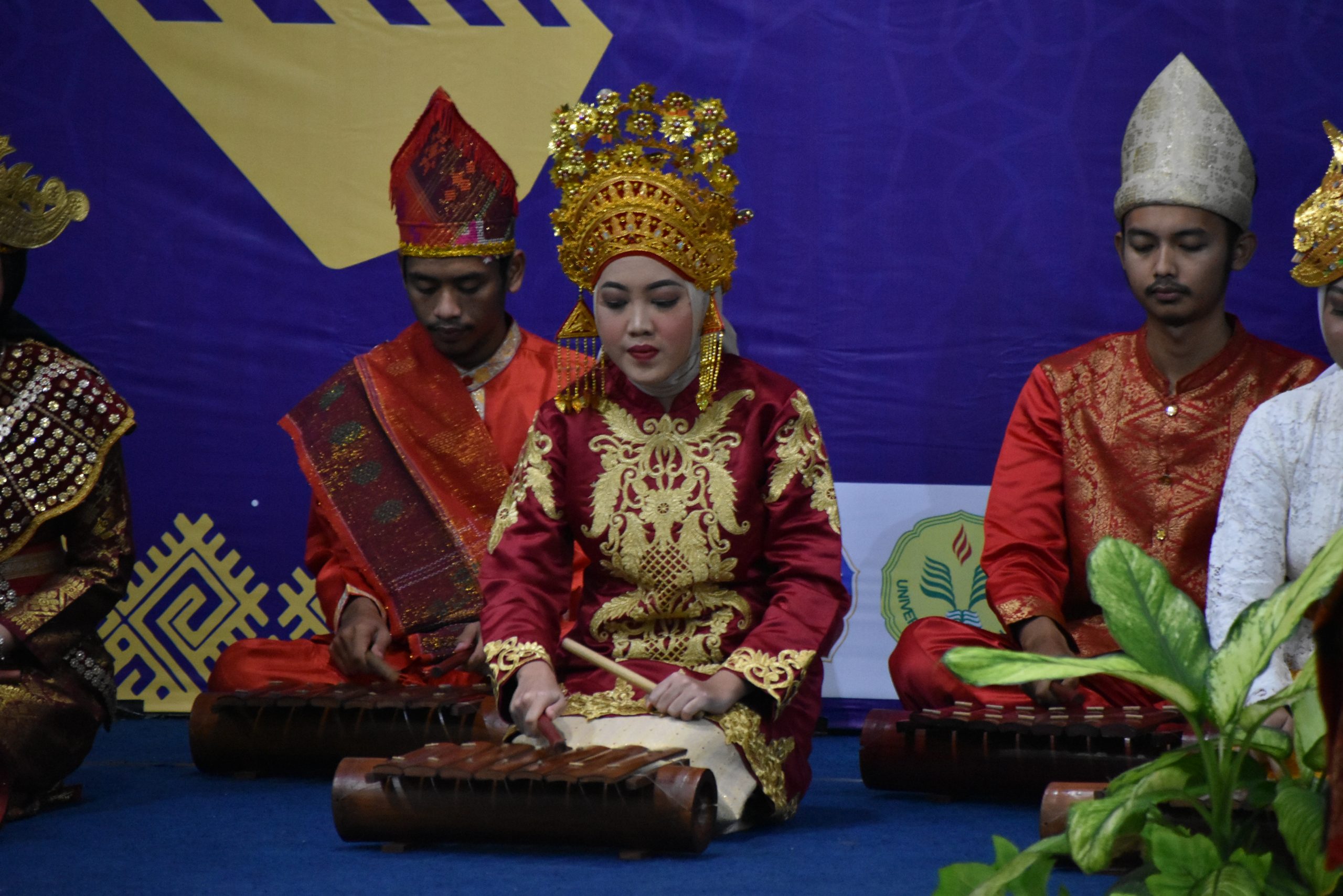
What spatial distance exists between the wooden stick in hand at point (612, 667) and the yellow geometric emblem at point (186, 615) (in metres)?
1.87

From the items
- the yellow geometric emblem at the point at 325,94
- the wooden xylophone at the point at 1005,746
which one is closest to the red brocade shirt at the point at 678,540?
the wooden xylophone at the point at 1005,746

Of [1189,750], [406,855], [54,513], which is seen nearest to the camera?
[1189,750]

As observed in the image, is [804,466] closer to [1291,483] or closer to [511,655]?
[511,655]

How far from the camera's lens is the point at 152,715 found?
196 inches

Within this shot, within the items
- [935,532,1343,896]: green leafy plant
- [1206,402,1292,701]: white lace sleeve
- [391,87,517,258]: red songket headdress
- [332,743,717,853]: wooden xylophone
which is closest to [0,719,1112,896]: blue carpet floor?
[332,743,717,853]: wooden xylophone

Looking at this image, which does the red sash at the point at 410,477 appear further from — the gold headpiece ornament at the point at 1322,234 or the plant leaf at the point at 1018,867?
the plant leaf at the point at 1018,867

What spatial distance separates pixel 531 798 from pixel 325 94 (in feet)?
9.01

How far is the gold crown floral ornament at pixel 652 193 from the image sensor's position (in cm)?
328

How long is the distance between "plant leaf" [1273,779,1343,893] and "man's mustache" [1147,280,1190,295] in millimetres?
2167

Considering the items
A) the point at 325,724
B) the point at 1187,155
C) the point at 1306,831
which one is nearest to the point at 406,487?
the point at 325,724

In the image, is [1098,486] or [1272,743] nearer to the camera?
[1272,743]

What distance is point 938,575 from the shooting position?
182 inches

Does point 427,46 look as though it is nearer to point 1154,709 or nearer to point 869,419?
point 869,419

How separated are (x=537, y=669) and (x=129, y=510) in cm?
117
